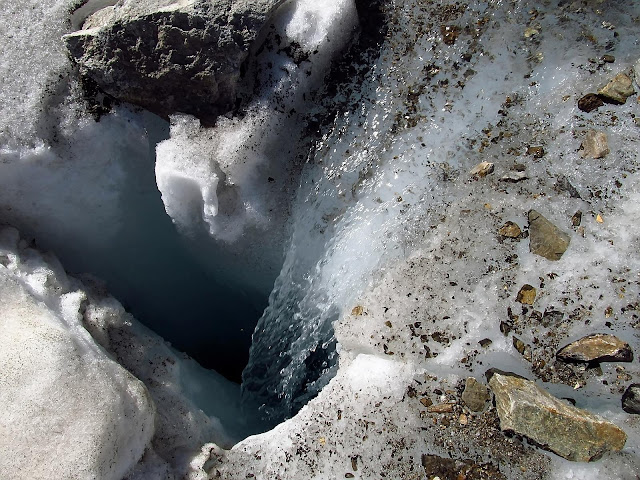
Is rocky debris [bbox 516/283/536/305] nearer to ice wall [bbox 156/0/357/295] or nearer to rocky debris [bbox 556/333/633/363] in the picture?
rocky debris [bbox 556/333/633/363]

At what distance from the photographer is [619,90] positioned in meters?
1.86

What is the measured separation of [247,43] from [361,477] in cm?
165

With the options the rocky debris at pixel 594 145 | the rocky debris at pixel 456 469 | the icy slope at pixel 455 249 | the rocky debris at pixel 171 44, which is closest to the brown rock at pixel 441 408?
the icy slope at pixel 455 249

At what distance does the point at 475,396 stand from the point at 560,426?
0.90 ft

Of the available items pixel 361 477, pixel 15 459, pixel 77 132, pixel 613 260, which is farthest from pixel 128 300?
pixel 613 260

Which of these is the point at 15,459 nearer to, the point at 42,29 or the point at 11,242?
the point at 11,242

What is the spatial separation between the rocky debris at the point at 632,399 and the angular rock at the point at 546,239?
0.49 metres

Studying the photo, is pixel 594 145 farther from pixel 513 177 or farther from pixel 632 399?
pixel 632 399

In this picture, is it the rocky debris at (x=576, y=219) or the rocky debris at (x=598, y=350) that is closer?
the rocky debris at (x=598, y=350)

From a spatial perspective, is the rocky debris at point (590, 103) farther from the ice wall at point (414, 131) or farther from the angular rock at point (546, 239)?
the angular rock at point (546, 239)

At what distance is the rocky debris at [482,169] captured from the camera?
189 cm

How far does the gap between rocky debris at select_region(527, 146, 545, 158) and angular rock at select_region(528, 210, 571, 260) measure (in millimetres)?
240

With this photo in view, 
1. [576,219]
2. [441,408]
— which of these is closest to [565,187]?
[576,219]

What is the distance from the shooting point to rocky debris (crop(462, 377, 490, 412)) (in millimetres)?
1675
